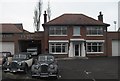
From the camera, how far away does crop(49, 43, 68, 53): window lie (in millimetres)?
46844

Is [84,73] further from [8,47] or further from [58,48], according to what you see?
[8,47]

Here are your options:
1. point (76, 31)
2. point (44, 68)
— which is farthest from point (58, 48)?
point (44, 68)

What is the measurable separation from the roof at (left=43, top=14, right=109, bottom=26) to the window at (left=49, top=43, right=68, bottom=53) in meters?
3.42

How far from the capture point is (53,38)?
1855 inches

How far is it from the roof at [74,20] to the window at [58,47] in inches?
135

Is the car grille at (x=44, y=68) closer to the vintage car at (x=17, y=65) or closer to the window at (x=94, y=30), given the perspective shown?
the vintage car at (x=17, y=65)

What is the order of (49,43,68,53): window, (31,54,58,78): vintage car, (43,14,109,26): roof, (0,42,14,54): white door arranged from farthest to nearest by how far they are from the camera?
(0,42,14,54): white door
(43,14,109,26): roof
(49,43,68,53): window
(31,54,58,78): vintage car

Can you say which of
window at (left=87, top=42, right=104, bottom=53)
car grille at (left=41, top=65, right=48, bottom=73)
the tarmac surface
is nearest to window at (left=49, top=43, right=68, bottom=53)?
window at (left=87, top=42, right=104, bottom=53)

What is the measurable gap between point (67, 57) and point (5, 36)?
11.3 meters

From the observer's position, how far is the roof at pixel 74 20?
4738 cm

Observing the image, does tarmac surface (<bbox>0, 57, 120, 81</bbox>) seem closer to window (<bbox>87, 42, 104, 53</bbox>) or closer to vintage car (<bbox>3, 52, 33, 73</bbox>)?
vintage car (<bbox>3, 52, 33, 73</bbox>)

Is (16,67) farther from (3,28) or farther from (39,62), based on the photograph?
(3,28)

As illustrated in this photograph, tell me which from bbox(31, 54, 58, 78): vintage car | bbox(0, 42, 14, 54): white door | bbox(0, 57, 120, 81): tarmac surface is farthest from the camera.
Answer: bbox(0, 42, 14, 54): white door

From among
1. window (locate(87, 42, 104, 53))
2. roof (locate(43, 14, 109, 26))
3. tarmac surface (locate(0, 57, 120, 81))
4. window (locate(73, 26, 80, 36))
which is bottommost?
tarmac surface (locate(0, 57, 120, 81))
